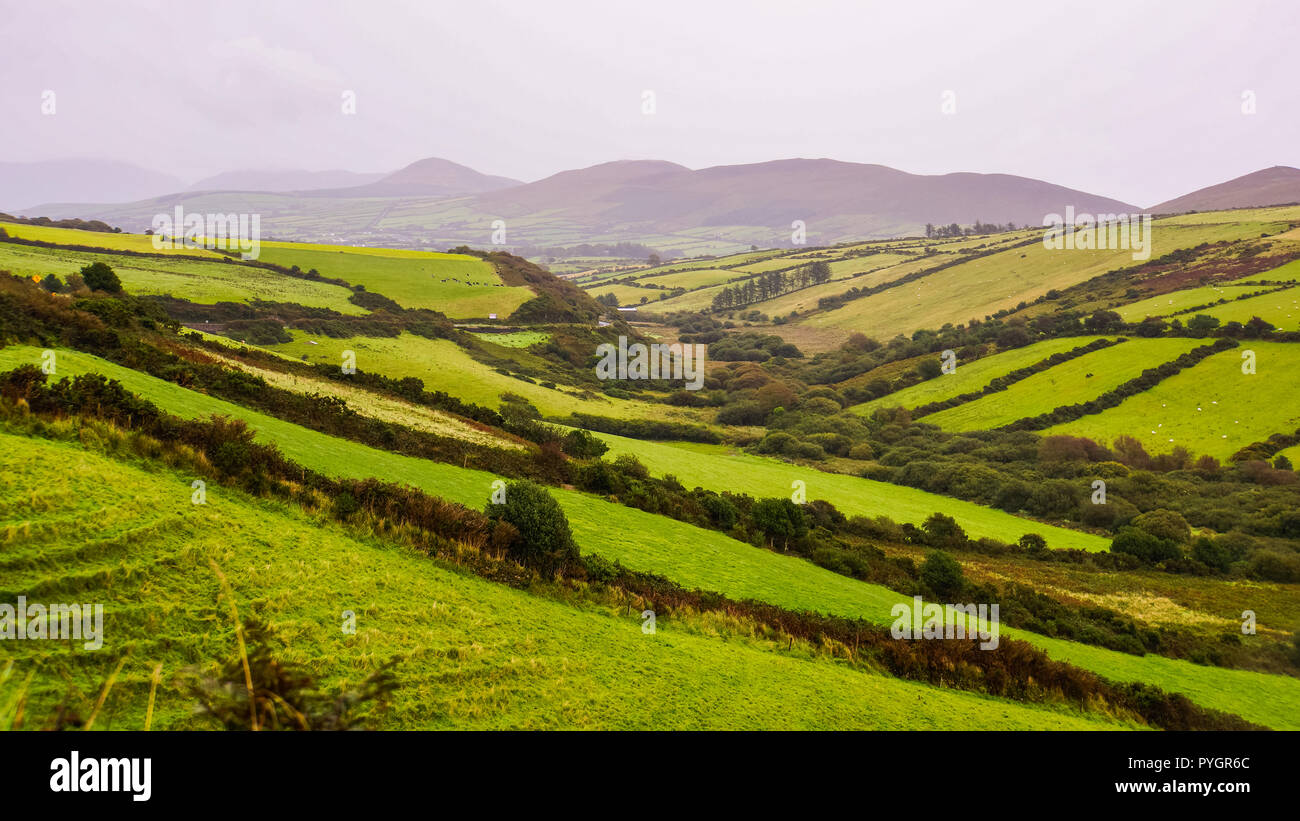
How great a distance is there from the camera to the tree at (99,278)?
33531 millimetres

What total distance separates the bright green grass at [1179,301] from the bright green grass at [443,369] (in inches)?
2688

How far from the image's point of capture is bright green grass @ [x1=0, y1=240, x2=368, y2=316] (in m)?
51.7

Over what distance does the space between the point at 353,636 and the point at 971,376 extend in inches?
3531

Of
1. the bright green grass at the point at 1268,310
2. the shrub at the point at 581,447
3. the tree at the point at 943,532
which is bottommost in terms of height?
the tree at the point at 943,532

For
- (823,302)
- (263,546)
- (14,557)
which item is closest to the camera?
(14,557)

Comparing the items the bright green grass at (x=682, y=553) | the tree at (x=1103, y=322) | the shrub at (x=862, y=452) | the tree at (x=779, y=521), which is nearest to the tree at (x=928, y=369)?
the tree at (x=1103, y=322)

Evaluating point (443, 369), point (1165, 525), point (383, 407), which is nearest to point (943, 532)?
point (1165, 525)

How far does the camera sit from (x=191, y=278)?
6191 centimetres

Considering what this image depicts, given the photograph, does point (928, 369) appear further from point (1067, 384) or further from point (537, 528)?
point (537, 528)

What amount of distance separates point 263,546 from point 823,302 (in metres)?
153

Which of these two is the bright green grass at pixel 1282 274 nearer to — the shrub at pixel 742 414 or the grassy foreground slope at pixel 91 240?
the shrub at pixel 742 414

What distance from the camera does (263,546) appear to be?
383 inches

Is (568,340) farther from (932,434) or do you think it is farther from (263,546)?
(263,546)

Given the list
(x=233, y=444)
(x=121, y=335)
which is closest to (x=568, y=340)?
(x=121, y=335)
